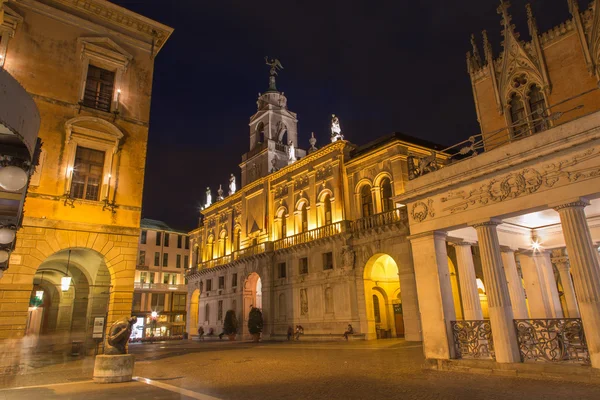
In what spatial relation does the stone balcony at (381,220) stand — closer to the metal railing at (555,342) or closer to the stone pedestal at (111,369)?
the metal railing at (555,342)

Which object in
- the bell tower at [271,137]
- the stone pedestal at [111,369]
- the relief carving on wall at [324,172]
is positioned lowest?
the stone pedestal at [111,369]

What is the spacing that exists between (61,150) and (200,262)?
3511cm

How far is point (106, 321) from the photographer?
17359 millimetres

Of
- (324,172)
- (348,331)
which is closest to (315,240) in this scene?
(324,172)

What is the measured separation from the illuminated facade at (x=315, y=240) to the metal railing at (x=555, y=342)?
14850mm

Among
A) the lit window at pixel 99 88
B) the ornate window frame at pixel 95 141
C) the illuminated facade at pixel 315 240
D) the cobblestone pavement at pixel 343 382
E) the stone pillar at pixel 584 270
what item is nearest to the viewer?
the cobblestone pavement at pixel 343 382

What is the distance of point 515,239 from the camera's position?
13977mm

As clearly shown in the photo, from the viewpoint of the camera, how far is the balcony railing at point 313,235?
3080cm

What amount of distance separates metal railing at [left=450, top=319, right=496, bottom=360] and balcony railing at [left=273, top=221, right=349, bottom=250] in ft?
61.0

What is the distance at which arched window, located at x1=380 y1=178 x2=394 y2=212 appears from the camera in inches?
1153

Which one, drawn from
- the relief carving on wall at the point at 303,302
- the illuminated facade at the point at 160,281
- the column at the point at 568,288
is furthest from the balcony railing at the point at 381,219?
the illuminated facade at the point at 160,281

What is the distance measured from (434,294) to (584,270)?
410 cm

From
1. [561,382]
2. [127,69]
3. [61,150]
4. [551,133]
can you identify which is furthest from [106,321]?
[551,133]

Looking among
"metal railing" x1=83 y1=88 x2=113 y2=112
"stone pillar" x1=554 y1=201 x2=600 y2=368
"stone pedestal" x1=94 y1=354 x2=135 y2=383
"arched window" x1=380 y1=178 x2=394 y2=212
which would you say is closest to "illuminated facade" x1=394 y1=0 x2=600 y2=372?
"stone pillar" x1=554 y1=201 x2=600 y2=368
